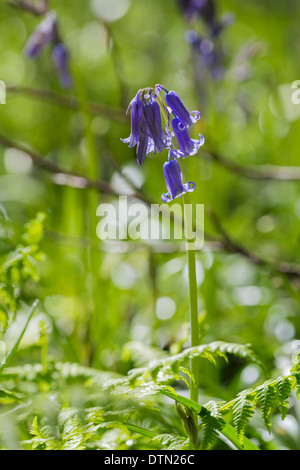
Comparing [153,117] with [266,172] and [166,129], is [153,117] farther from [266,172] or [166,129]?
[266,172]

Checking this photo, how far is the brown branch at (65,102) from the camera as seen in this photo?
274cm

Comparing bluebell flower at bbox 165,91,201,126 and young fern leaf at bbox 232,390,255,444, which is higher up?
bluebell flower at bbox 165,91,201,126

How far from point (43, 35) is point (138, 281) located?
142cm

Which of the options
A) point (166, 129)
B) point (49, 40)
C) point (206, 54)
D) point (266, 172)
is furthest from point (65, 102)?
point (166, 129)

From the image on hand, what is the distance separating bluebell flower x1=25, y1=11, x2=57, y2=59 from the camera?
8.16ft

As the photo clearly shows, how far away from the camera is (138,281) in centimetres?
300

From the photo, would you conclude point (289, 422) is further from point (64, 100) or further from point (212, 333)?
point (64, 100)

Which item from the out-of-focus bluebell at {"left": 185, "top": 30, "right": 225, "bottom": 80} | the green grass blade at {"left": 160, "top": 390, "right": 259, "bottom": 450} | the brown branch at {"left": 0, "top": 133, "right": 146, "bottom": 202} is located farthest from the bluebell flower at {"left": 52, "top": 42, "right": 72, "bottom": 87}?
the green grass blade at {"left": 160, "top": 390, "right": 259, "bottom": 450}

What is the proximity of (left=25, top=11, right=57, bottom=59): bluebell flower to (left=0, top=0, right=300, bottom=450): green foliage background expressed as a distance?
0.16 meters

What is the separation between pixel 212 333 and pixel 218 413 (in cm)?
110

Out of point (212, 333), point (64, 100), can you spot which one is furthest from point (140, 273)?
point (64, 100)

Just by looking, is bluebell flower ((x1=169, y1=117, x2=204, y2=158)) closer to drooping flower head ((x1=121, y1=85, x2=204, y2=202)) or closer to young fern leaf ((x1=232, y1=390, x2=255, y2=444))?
drooping flower head ((x1=121, y1=85, x2=204, y2=202))

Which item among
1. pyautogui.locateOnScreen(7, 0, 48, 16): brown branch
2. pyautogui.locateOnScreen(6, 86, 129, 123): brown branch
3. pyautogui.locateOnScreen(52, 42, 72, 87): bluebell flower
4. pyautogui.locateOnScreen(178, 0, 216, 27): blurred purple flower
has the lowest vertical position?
pyautogui.locateOnScreen(6, 86, 129, 123): brown branch
